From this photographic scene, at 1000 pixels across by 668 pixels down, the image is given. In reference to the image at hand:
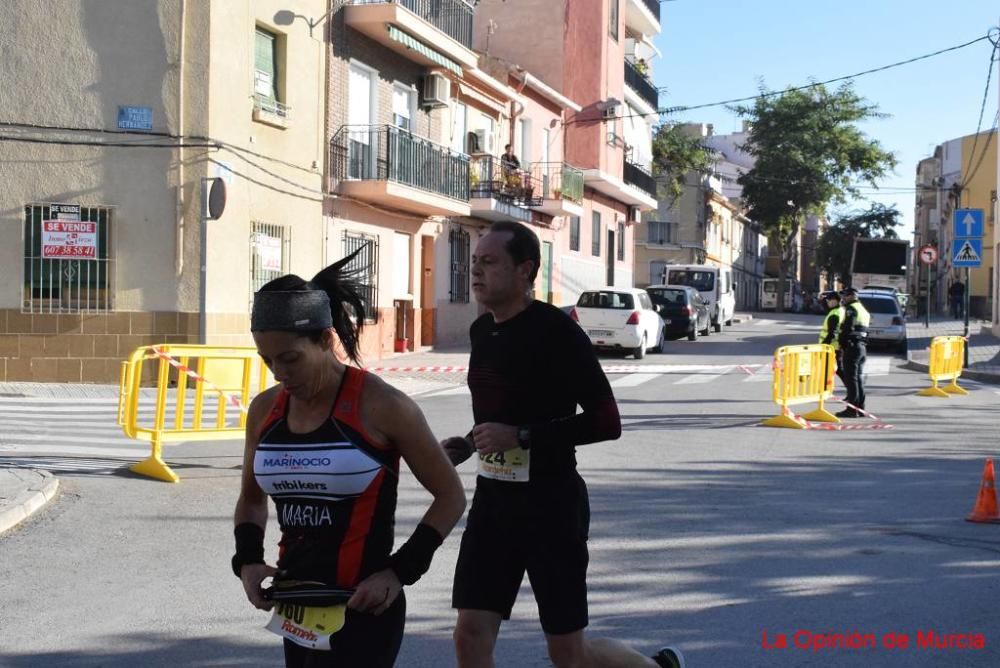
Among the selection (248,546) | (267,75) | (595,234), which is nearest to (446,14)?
(267,75)

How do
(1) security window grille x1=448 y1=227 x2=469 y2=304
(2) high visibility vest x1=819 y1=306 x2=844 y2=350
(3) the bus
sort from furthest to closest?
1. (3) the bus
2. (1) security window grille x1=448 y1=227 x2=469 y2=304
3. (2) high visibility vest x1=819 y1=306 x2=844 y2=350

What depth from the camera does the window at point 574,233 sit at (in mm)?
41469

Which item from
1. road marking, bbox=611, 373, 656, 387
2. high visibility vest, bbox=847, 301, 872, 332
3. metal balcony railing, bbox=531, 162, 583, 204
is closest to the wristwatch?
high visibility vest, bbox=847, 301, 872, 332

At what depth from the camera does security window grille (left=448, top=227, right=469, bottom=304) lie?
1241 inches

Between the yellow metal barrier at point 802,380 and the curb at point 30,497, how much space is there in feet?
27.2

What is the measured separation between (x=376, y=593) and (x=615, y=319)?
25444 mm

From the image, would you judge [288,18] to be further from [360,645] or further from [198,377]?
[360,645]

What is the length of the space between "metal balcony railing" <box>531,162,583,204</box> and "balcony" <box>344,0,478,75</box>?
7397 mm

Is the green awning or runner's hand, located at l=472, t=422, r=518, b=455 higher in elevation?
the green awning

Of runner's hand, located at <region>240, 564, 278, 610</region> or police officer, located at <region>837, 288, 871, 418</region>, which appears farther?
police officer, located at <region>837, 288, 871, 418</region>

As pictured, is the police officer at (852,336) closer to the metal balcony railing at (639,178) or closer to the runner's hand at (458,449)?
the runner's hand at (458,449)

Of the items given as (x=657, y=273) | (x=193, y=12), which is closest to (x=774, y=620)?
(x=193, y=12)

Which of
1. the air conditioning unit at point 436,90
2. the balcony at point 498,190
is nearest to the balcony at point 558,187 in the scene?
the balcony at point 498,190

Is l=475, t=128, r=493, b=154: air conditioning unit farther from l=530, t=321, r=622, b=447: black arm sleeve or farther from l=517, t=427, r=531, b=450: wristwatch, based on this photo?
l=517, t=427, r=531, b=450: wristwatch
